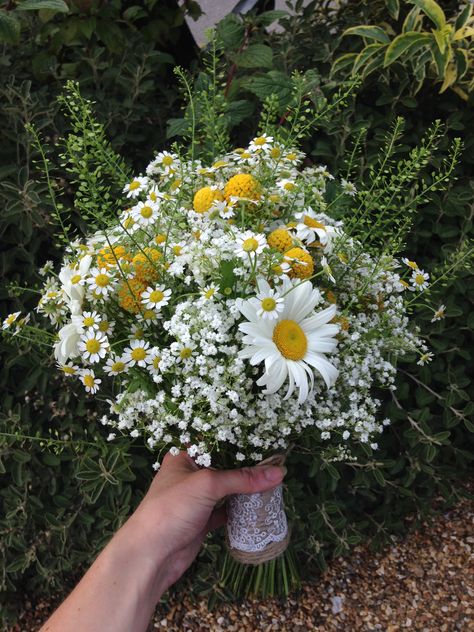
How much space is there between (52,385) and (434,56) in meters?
1.42

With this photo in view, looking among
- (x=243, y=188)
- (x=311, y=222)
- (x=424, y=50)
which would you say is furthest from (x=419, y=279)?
(x=424, y=50)

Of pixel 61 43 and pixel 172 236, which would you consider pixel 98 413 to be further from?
pixel 61 43

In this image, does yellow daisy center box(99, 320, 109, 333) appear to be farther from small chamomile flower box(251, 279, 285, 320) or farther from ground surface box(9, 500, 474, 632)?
ground surface box(9, 500, 474, 632)

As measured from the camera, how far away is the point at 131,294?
1037 millimetres

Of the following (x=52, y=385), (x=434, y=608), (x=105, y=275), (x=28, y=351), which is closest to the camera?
(x=105, y=275)

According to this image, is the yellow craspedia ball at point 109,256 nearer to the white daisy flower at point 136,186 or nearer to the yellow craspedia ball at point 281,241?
the white daisy flower at point 136,186

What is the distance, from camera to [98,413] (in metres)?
1.93

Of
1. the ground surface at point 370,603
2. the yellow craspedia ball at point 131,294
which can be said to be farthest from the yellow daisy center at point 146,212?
the ground surface at point 370,603

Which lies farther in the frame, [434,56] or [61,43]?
[61,43]

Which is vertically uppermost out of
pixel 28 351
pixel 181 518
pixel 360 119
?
pixel 360 119

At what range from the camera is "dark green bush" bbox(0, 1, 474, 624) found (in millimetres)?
1814

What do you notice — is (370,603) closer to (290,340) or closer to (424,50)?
(290,340)

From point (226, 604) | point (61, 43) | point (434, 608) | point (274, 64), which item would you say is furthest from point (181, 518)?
point (61, 43)

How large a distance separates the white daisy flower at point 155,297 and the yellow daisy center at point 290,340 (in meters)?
0.18
